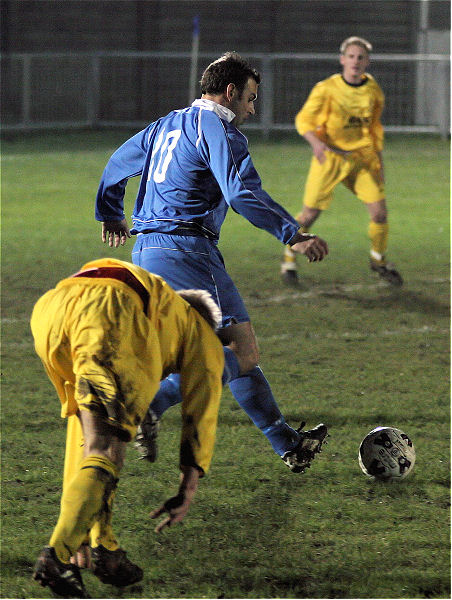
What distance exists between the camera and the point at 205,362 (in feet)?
12.5

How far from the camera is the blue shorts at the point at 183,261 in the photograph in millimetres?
5098

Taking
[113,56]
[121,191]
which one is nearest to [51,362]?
[121,191]

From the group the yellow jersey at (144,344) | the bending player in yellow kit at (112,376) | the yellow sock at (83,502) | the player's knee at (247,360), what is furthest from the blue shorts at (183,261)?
the yellow sock at (83,502)

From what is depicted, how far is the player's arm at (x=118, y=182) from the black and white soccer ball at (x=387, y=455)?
165cm

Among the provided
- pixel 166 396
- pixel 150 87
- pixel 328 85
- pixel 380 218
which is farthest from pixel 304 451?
pixel 150 87

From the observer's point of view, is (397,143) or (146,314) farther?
(397,143)

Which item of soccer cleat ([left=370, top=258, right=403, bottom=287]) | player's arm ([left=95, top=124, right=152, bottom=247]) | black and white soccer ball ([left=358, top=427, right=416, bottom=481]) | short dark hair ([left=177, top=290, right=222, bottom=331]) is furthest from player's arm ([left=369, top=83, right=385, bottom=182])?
short dark hair ([left=177, top=290, right=222, bottom=331])

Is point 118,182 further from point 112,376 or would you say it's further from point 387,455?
point 112,376

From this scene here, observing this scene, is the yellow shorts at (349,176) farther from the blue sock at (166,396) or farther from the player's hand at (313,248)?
the player's hand at (313,248)

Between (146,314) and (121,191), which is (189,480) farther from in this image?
(121,191)

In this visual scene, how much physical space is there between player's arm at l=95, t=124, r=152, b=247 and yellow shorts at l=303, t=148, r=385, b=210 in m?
5.30

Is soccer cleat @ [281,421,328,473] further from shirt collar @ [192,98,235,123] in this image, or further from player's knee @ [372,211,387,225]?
player's knee @ [372,211,387,225]

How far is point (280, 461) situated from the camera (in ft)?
19.2

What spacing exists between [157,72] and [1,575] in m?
23.7
